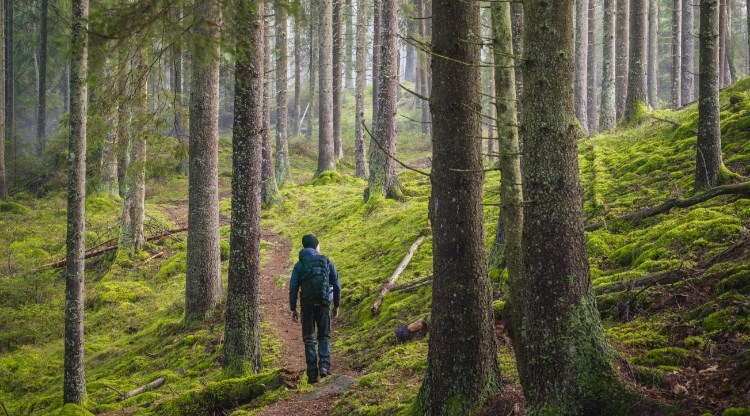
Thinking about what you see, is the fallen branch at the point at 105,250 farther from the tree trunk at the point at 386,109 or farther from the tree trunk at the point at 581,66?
the tree trunk at the point at 581,66

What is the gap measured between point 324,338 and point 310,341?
0.19 m

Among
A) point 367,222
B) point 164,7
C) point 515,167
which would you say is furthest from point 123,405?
point 367,222

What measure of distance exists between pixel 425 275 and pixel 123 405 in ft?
17.2

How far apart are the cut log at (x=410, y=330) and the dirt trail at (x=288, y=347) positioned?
2.67ft

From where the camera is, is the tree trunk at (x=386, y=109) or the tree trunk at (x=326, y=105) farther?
the tree trunk at (x=326, y=105)

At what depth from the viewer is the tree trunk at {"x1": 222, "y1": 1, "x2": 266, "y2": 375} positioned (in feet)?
28.6

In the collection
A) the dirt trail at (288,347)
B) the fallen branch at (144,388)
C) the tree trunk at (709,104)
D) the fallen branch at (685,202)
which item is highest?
the tree trunk at (709,104)

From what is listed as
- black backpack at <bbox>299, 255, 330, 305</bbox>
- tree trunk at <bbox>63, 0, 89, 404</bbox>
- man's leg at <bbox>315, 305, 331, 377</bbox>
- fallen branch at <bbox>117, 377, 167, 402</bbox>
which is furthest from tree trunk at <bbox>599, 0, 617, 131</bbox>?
tree trunk at <bbox>63, 0, 89, 404</bbox>

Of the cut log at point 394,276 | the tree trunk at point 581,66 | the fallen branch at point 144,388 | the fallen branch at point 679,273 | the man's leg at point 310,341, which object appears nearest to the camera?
the fallen branch at point 679,273

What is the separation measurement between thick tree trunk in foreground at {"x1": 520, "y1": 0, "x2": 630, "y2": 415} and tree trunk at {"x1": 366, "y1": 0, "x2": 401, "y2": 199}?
11.8 metres

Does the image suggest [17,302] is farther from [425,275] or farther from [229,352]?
[425,275]

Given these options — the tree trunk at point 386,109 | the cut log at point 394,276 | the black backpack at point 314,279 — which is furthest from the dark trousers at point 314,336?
the tree trunk at point 386,109

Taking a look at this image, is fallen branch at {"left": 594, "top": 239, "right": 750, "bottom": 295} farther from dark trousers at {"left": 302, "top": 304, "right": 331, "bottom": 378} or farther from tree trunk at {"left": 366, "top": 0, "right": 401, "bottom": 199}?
tree trunk at {"left": 366, "top": 0, "right": 401, "bottom": 199}

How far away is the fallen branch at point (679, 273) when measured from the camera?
6.97 m
